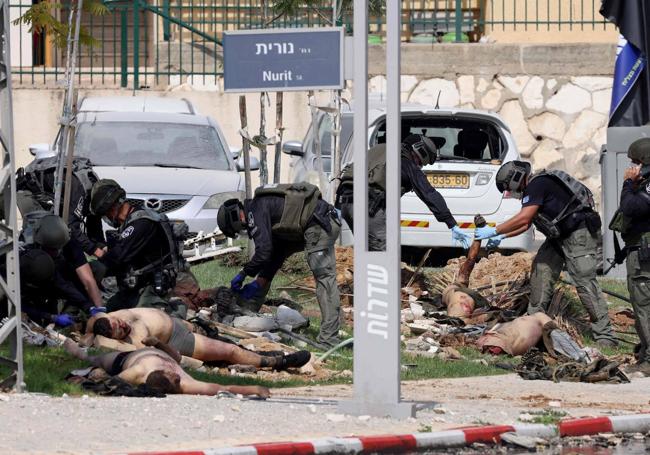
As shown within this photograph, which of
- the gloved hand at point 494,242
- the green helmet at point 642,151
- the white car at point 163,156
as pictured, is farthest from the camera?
the white car at point 163,156

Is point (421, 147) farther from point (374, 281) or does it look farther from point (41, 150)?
point (41, 150)

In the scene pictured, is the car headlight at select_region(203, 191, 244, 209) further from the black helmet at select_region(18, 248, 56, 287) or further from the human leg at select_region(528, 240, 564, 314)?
the black helmet at select_region(18, 248, 56, 287)

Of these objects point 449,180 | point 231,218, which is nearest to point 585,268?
point 231,218

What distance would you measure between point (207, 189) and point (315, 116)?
162 cm

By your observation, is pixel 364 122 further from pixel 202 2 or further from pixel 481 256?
pixel 202 2

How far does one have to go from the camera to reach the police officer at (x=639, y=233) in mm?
12992

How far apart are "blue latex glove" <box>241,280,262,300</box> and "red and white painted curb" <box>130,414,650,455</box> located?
4444 mm

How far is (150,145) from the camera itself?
1867 centimetres

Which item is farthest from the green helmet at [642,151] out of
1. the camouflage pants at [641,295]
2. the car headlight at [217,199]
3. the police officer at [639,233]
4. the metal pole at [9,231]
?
the car headlight at [217,199]

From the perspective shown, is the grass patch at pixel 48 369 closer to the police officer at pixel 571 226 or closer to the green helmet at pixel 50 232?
the green helmet at pixel 50 232

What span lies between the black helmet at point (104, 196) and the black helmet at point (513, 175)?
3.28 m

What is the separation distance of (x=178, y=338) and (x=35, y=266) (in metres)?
1.15

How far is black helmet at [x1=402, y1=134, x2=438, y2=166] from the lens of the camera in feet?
46.7

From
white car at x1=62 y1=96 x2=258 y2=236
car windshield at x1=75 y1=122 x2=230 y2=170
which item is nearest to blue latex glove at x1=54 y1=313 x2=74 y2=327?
white car at x1=62 y1=96 x2=258 y2=236
